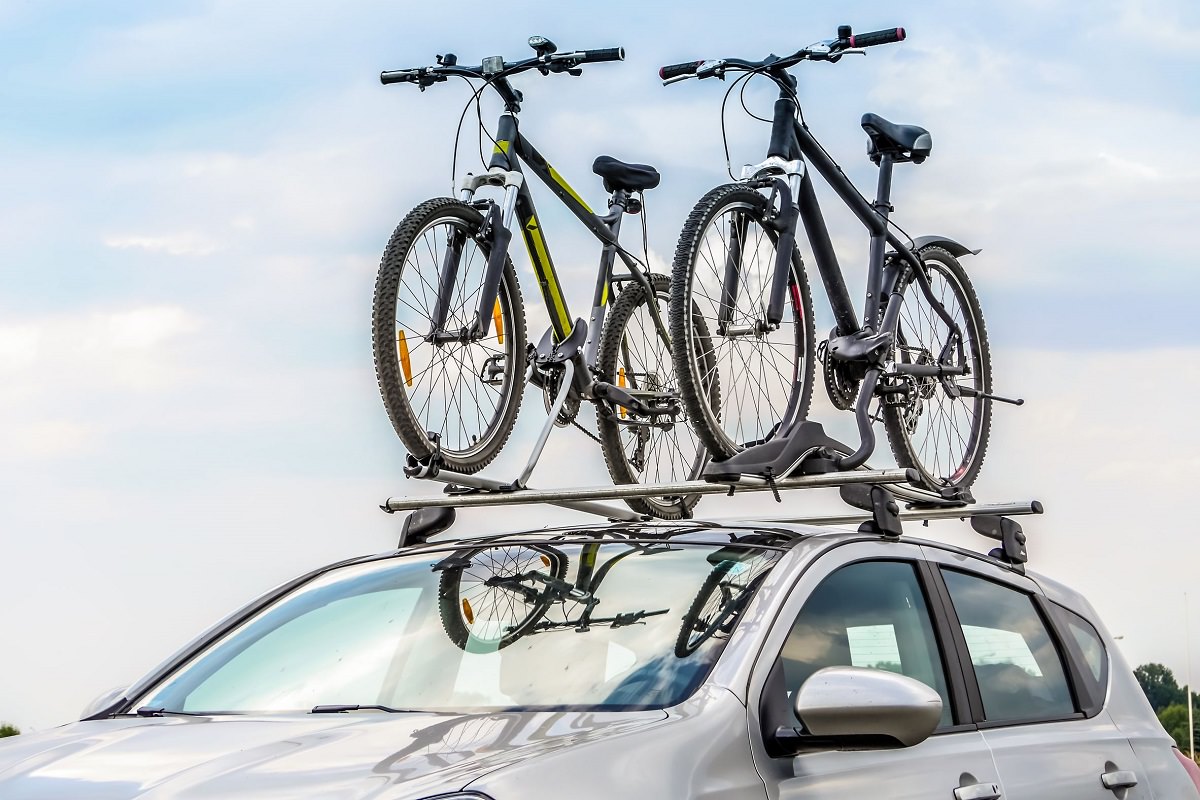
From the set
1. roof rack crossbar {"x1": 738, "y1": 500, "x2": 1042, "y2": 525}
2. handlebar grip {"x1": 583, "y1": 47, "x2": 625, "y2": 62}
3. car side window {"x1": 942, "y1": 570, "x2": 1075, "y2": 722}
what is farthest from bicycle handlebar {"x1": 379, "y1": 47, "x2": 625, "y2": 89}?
car side window {"x1": 942, "y1": 570, "x2": 1075, "y2": 722}

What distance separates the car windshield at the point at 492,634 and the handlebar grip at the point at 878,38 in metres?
3.39

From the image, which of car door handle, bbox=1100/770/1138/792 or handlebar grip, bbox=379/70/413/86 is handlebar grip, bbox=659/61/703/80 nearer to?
handlebar grip, bbox=379/70/413/86

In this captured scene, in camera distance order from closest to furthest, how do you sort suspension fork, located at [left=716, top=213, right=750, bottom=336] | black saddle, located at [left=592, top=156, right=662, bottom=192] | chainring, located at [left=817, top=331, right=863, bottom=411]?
1. suspension fork, located at [left=716, top=213, right=750, bottom=336]
2. chainring, located at [left=817, top=331, right=863, bottom=411]
3. black saddle, located at [left=592, top=156, right=662, bottom=192]

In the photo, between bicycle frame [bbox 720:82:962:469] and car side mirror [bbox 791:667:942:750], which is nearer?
car side mirror [bbox 791:667:942:750]

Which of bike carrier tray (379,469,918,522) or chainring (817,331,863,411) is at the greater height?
chainring (817,331,863,411)

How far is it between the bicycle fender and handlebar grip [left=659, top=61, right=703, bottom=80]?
1405 mm

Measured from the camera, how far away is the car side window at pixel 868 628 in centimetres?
398

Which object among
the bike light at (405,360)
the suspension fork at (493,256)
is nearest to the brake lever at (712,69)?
the suspension fork at (493,256)

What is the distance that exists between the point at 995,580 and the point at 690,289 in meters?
1.73

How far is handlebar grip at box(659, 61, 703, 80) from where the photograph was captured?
732 centimetres

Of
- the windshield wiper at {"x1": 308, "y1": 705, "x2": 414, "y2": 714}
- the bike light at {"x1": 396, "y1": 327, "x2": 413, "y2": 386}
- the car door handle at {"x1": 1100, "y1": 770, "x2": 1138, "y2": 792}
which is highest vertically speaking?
the bike light at {"x1": 396, "y1": 327, "x2": 413, "y2": 386}

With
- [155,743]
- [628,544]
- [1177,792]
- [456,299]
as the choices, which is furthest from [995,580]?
[155,743]

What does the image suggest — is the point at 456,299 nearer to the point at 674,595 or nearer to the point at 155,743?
the point at 674,595

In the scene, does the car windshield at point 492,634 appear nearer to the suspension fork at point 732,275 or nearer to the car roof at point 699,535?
the car roof at point 699,535
